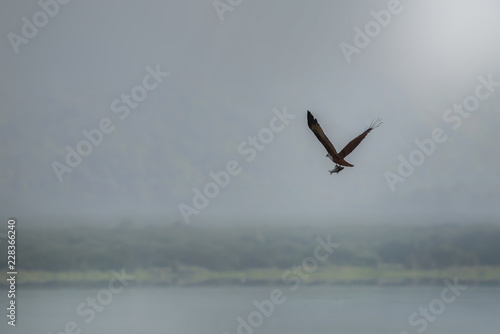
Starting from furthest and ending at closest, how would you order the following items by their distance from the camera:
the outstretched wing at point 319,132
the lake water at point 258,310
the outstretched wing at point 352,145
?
the outstretched wing at point 352,145 → the outstretched wing at point 319,132 → the lake water at point 258,310

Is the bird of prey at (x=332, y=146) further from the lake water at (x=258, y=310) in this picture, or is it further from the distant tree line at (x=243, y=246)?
the lake water at (x=258, y=310)

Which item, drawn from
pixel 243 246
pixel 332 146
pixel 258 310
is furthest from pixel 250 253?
A: pixel 332 146

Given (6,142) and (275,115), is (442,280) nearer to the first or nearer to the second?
(275,115)

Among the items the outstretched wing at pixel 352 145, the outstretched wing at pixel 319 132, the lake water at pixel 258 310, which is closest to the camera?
the lake water at pixel 258 310

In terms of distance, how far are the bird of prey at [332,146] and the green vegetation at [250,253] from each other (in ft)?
1.53

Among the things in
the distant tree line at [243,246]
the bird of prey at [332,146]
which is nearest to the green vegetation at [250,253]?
the distant tree line at [243,246]

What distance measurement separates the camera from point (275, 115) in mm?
5027

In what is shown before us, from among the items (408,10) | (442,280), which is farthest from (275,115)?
(442,280)

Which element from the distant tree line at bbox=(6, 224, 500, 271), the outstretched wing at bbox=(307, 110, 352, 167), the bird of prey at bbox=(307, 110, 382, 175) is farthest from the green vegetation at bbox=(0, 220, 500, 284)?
the outstretched wing at bbox=(307, 110, 352, 167)

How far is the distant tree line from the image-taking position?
195 inches

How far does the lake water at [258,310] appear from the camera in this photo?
439 centimetres

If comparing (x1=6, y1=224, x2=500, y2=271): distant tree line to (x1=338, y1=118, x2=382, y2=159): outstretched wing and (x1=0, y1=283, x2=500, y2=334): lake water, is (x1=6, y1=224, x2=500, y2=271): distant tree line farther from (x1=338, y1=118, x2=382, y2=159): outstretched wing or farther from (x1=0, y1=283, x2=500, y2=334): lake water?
(x1=338, y1=118, x2=382, y2=159): outstretched wing

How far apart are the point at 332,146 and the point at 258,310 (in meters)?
1.19

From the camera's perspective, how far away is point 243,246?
16.6ft
